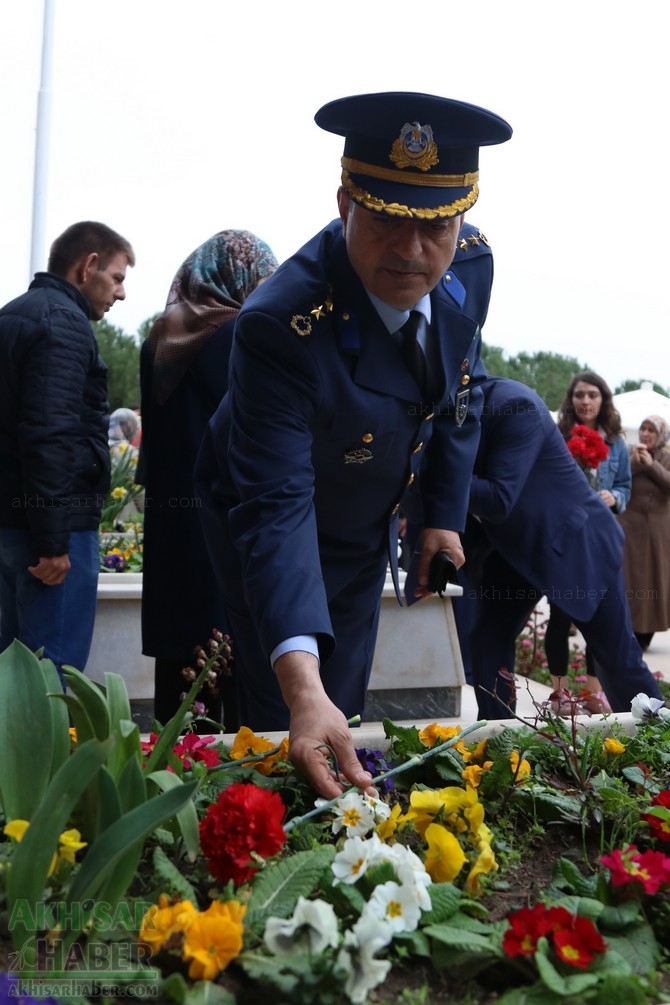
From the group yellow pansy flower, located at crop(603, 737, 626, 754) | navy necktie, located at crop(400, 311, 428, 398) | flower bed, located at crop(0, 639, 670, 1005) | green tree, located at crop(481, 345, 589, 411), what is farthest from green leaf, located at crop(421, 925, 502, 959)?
green tree, located at crop(481, 345, 589, 411)

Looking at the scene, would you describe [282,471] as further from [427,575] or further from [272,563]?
[427,575]

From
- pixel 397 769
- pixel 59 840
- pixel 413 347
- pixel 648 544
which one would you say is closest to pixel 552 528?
pixel 413 347

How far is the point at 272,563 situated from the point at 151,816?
0.78 meters

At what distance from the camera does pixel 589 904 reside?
151 centimetres

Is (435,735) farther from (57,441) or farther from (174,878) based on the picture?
(57,441)

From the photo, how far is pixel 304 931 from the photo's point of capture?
1330 mm

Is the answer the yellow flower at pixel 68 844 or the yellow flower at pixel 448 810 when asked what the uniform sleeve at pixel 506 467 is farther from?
the yellow flower at pixel 68 844

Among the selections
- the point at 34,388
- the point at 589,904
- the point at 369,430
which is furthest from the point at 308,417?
the point at 34,388

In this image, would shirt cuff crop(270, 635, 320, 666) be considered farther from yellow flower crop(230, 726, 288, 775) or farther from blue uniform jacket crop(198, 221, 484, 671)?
yellow flower crop(230, 726, 288, 775)

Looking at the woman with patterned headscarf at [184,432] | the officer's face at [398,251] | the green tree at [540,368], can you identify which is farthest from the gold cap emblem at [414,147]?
the green tree at [540,368]

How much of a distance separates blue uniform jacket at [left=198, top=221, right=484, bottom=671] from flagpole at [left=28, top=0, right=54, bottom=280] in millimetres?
9586

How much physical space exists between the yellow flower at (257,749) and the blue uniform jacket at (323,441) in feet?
0.61

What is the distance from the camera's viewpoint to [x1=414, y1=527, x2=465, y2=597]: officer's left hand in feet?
9.09

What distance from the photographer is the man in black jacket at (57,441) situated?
11.8 feet
